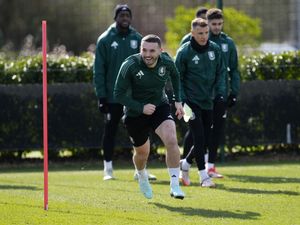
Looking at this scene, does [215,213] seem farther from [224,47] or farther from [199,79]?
[224,47]

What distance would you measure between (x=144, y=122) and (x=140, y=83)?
0.46 meters

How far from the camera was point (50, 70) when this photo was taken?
1788 cm

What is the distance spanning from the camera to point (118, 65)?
14.6 meters

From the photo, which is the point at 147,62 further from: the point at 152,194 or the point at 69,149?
the point at 69,149

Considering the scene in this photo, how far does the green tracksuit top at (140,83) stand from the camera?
11.5m

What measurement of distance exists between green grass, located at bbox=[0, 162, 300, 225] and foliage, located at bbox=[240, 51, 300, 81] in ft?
8.40

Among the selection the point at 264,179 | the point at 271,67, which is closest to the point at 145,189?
the point at 264,179

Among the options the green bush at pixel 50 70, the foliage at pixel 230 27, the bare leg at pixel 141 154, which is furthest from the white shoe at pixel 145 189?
the foliage at pixel 230 27

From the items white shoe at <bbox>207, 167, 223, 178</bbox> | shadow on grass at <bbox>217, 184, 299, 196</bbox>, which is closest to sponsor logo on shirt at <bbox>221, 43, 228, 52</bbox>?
white shoe at <bbox>207, 167, 223, 178</bbox>

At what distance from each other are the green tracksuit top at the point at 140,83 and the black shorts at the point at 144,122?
0.07 meters

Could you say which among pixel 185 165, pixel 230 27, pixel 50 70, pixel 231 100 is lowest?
pixel 185 165

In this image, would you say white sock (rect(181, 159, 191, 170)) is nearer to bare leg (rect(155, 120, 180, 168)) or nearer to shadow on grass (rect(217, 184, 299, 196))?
shadow on grass (rect(217, 184, 299, 196))

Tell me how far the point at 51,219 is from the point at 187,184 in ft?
10.8

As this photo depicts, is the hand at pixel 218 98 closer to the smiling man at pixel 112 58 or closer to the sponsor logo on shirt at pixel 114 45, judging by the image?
the smiling man at pixel 112 58
